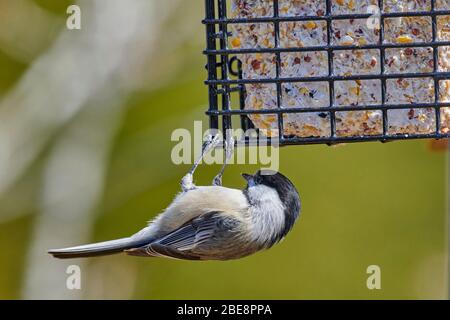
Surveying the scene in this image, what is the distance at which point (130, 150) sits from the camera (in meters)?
7.65

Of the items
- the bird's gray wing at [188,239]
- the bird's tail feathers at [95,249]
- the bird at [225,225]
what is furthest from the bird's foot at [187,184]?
the bird's tail feathers at [95,249]

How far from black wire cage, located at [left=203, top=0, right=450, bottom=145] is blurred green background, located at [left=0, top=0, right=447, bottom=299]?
320cm

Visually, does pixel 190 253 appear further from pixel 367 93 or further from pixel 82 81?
pixel 82 81

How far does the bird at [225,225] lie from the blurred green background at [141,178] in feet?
9.59

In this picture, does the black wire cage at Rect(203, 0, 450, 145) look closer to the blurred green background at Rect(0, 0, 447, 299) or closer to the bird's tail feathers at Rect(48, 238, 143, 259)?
the bird's tail feathers at Rect(48, 238, 143, 259)

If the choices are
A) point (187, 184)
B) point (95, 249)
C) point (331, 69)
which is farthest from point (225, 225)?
point (331, 69)

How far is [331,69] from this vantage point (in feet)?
13.0

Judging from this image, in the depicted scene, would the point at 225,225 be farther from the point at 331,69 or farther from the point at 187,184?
the point at 331,69

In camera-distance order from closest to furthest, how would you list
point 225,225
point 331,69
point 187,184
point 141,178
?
point 331,69, point 225,225, point 187,184, point 141,178

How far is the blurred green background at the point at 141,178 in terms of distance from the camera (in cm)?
731

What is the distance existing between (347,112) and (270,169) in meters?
0.56

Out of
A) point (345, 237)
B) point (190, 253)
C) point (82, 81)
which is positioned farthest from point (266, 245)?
point (345, 237)

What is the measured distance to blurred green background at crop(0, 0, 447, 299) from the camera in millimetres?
7309

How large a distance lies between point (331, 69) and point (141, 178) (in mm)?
3911
